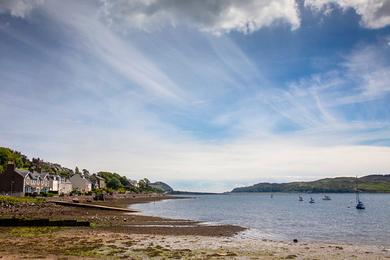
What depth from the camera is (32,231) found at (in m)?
46.0

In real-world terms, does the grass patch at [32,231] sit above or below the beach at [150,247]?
above

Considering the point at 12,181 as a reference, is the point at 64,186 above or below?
below

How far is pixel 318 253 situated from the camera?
1437 inches

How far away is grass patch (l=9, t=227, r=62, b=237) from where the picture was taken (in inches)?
1697

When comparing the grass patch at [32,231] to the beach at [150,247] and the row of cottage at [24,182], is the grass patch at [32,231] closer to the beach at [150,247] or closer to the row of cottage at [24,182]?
the beach at [150,247]

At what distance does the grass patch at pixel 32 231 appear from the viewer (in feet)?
141

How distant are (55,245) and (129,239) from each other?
26.9 feet

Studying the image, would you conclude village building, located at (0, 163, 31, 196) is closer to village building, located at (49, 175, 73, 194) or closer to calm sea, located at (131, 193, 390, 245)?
village building, located at (49, 175, 73, 194)

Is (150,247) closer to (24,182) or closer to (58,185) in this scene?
(24,182)

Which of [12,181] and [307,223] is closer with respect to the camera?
[307,223]

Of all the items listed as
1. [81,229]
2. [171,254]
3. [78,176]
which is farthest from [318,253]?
[78,176]

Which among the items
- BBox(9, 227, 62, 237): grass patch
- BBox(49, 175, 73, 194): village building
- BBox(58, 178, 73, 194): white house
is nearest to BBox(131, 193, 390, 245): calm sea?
BBox(9, 227, 62, 237): grass patch

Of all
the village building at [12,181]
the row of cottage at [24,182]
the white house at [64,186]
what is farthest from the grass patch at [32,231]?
the white house at [64,186]

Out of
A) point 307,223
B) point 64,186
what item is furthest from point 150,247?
point 64,186
